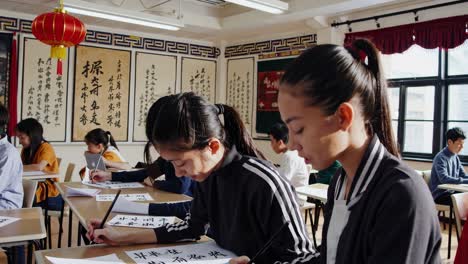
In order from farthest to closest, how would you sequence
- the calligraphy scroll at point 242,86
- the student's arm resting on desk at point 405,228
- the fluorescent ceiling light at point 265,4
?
the calligraphy scroll at point 242,86
the fluorescent ceiling light at point 265,4
the student's arm resting on desk at point 405,228

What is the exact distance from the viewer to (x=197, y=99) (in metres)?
1.28

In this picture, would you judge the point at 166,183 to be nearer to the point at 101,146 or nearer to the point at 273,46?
the point at 101,146

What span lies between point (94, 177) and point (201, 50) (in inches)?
167

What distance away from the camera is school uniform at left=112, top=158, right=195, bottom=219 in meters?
1.87

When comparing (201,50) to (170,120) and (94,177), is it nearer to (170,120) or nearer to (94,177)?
(94,177)

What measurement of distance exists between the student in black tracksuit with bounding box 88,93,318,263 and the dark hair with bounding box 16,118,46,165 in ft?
8.70

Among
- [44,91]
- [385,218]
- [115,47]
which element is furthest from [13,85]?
[385,218]

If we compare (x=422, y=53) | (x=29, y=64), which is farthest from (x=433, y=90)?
(x=29, y=64)

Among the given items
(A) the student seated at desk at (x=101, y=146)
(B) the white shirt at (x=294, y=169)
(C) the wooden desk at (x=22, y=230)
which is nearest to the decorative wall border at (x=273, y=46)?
(B) the white shirt at (x=294, y=169)

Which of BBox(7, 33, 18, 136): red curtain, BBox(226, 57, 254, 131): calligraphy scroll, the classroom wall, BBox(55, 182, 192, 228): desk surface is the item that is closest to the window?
BBox(226, 57, 254, 131): calligraphy scroll

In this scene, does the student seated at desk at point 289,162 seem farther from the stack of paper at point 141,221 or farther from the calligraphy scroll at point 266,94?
the calligraphy scroll at point 266,94

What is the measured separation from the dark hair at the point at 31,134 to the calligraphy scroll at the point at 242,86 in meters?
3.10

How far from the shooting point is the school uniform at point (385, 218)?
618 mm

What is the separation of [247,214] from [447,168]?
3.47m
